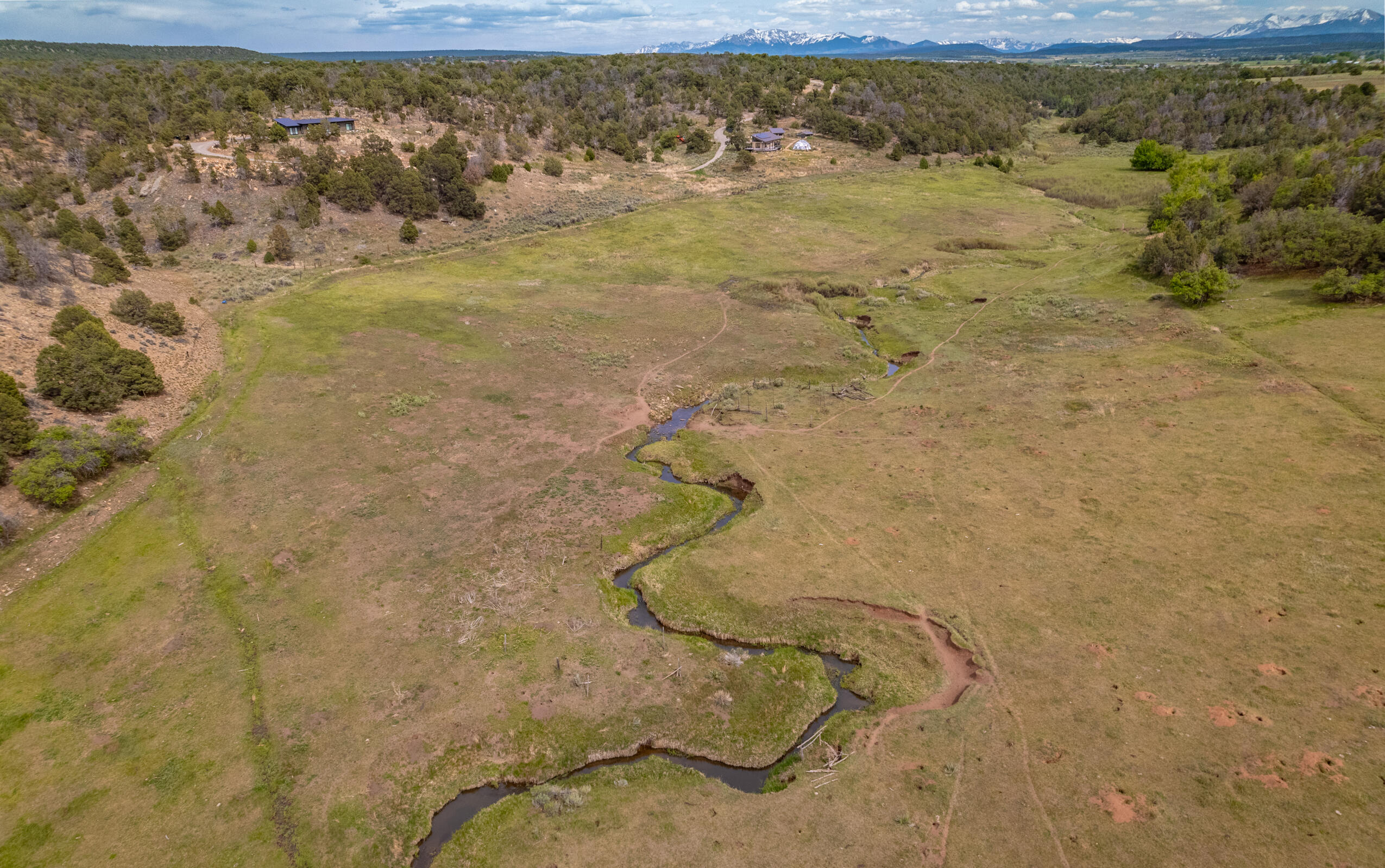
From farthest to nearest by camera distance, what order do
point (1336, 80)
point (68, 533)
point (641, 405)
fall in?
point (1336, 80)
point (641, 405)
point (68, 533)

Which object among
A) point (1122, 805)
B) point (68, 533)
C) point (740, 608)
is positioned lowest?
point (740, 608)

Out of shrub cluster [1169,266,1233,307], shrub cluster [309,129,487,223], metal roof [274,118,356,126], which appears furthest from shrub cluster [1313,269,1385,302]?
metal roof [274,118,356,126]

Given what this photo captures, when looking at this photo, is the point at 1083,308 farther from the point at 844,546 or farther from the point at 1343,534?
the point at 844,546

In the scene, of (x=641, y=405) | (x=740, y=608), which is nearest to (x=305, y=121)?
(x=641, y=405)

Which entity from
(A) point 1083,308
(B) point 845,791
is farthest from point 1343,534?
(A) point 1083,308

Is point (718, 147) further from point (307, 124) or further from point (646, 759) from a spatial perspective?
point (646, 759)

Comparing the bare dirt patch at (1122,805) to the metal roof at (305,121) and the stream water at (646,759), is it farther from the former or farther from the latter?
the metal roof at (305,121)

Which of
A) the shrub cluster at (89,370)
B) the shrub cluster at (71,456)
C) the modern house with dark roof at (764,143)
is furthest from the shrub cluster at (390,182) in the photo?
the modern house with dark roof at (764,143)
